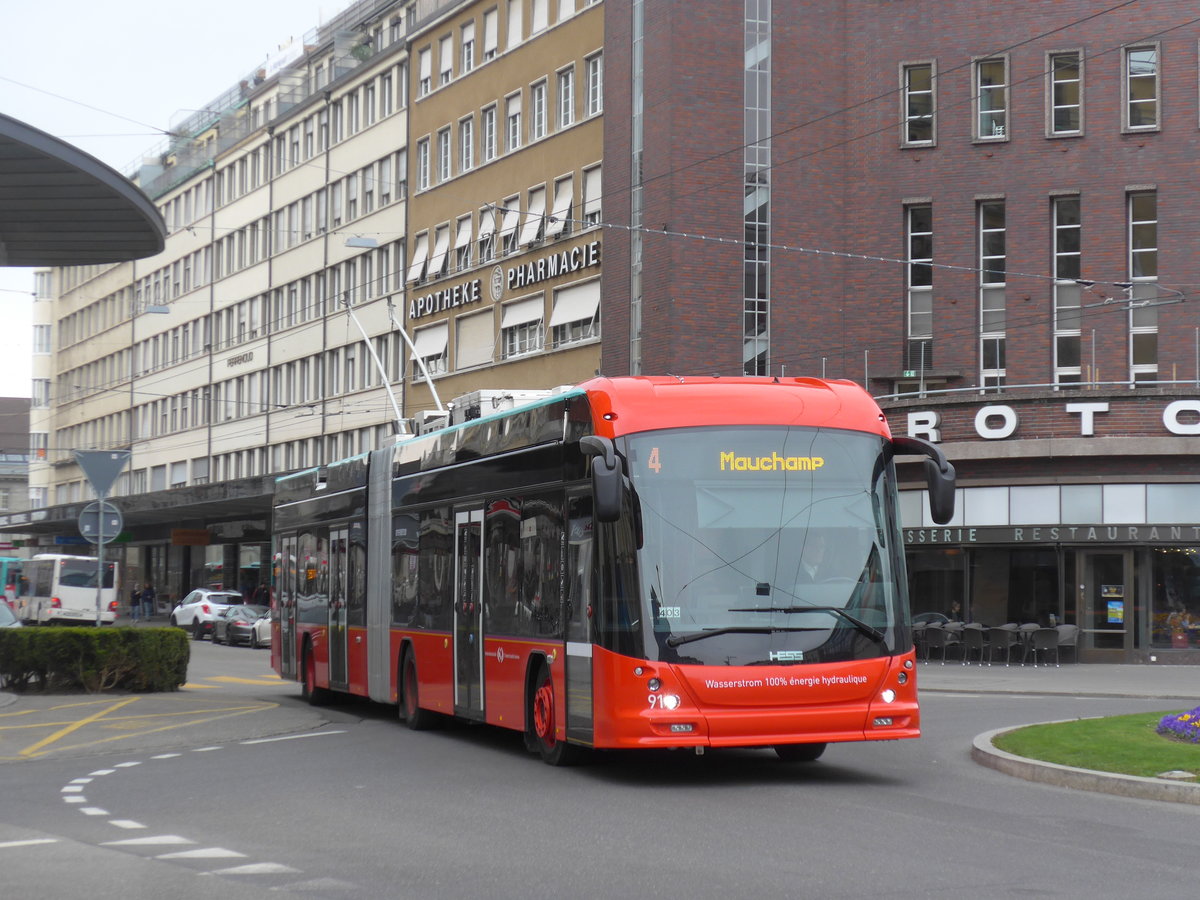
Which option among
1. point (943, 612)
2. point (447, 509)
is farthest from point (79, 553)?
point (447, 509)

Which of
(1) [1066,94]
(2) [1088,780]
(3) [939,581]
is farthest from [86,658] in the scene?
(1) [1066,94]

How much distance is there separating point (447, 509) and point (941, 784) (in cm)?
637

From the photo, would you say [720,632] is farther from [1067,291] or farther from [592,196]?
[592,196]

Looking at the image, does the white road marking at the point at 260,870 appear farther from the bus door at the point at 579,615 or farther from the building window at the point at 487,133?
the building window at the point at 487,133

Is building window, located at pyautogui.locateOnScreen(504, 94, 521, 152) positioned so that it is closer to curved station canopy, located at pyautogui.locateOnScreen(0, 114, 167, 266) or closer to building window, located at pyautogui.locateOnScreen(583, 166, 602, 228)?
building window, located at pyautogui.locateOnScreen(583, 166, 602, 228)

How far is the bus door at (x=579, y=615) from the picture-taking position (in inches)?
543

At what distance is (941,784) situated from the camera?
13.6 m

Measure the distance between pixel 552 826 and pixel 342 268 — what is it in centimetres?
5573

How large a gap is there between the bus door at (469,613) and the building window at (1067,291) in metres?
26.0

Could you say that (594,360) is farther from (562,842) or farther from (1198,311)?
(562,842)

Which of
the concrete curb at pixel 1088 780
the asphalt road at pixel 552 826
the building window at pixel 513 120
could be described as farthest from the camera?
the building window at pixel 513 120

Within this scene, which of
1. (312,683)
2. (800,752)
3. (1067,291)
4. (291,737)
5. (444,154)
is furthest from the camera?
(444,154)

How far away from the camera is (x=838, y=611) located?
1345 cm

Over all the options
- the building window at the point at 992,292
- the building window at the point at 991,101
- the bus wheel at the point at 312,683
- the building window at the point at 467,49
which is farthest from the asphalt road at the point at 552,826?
the building window at the point at 467,49
